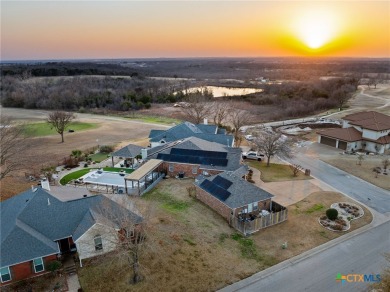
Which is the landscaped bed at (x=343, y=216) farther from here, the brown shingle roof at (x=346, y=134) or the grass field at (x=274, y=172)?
the brown shingle roof at (x=346, y=134)

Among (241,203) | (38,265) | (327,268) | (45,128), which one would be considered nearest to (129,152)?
(241,203)

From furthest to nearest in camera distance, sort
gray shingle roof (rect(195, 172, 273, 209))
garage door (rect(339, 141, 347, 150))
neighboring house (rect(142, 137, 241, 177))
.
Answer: garage door (rect(339, 141, 347, 150))
neighboring house (rect(142, 137, 241, 177))
gray shingle roof (rect(195, 172, 273, 209))

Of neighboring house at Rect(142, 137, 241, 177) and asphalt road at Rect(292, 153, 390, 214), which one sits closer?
asphalt road at Rect(292, 153, 390, 214)

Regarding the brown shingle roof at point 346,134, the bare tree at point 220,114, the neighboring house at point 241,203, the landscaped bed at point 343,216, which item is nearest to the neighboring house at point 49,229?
the neighboring house at point 241,203

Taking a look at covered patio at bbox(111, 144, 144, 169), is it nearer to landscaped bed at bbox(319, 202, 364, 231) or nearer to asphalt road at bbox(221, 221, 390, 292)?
landscaped bed at bbox(319, 202, 364, 231)

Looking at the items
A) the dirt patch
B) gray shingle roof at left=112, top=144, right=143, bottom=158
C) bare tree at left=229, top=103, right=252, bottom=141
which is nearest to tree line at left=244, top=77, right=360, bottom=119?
bare tree at left=229, top=103, right=252, bottom=141

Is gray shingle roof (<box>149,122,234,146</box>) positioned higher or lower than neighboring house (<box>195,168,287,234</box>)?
higher

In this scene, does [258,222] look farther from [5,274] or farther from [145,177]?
Answer: [5,274]
